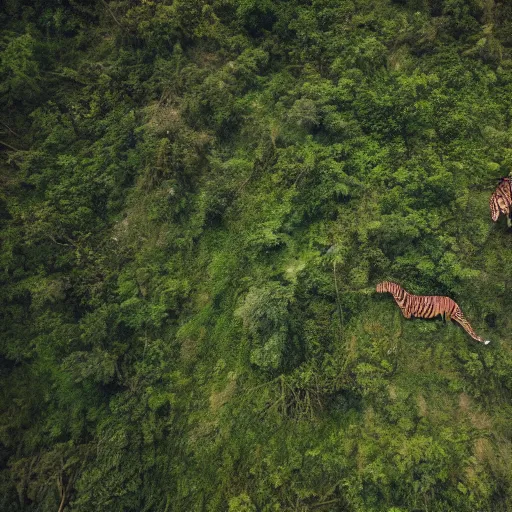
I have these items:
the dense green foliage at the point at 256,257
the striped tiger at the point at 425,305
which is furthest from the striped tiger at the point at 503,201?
the striped tiger at the point at 425,305

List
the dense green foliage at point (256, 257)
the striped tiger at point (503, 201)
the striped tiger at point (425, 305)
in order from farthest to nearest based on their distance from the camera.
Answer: the striped tiger at point (503, 201) < the striped tiger at point (425, 305) < the dense green foliage at point (256, 257)

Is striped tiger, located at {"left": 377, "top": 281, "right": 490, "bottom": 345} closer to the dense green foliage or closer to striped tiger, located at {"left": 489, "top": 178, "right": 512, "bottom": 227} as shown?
the dense green foliage

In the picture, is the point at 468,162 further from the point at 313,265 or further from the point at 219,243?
the point at 219,243

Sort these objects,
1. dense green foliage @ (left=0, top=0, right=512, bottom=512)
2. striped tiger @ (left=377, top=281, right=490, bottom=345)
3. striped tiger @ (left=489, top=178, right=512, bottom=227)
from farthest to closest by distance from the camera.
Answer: striped tiger @ (left=489, top=178, right=512, bottom=227)
striped tiger @ (left=377, top=281, right=490, bottom=345)
dense green foliage @ (left=0, top=0, right=512, bottom=512)

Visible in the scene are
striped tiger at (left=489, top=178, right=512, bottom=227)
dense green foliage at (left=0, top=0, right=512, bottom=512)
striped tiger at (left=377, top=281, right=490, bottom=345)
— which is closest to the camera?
dense green foliage at (left=0, top=0, right=512, bottom=512)

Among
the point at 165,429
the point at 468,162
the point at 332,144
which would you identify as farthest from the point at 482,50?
the point at 165,429

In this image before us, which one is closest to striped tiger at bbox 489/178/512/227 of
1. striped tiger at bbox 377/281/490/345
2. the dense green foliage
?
the dense green foliage

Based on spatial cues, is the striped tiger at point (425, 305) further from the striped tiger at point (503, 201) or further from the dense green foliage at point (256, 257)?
the striped tiger at point (503, 201)
